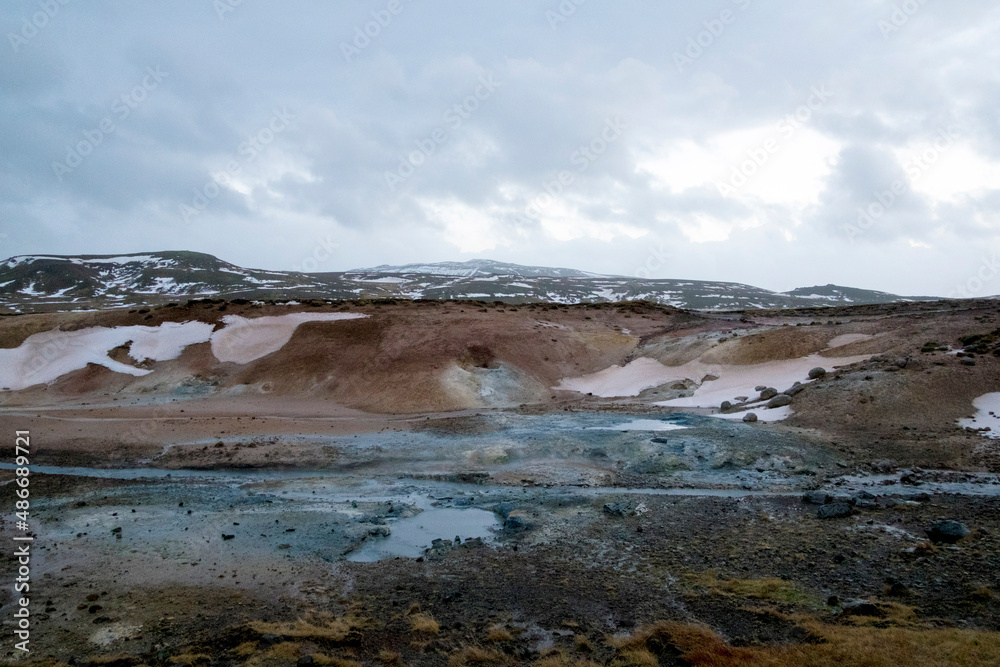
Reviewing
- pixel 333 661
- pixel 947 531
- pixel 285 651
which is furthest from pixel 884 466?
pixel 285 651

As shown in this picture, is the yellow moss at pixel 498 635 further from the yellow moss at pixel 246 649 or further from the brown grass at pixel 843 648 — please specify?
the yellow moss at pixel 246 649

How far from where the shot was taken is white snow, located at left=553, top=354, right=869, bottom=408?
27.9m

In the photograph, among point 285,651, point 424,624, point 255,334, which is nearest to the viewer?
point 285,651

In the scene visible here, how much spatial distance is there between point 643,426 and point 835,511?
31.9 ft

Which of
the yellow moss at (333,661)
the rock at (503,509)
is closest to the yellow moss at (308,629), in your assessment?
the yellow moss at (333,661)

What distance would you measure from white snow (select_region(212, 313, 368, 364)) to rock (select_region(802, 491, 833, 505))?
100 ft

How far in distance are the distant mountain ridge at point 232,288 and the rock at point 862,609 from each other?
3879 inches

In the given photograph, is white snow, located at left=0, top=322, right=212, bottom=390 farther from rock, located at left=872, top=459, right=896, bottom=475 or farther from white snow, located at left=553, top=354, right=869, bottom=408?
rock, located at left=872, top=459, right=896, bottom=475

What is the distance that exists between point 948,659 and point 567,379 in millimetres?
27131

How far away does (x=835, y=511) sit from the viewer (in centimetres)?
1394

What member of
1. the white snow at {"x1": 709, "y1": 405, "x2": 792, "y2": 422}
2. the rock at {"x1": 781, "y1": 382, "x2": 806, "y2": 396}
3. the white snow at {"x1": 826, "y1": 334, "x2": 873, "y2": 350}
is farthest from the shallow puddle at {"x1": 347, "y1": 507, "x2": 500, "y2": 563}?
the white snow at {"x1": 826, "y1": 334, "x2": 873, "y2": 350}

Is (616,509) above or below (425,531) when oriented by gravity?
above

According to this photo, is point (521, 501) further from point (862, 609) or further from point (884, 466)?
point (884, 466)

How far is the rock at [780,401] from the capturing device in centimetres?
2477
